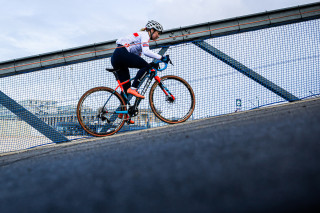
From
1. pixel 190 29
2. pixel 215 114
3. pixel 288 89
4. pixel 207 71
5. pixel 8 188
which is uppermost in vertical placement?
pixel 190 29

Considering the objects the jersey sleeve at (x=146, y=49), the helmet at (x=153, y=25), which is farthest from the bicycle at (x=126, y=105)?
the helmet at (x=153, y=25)

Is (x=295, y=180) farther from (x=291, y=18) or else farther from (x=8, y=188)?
(x=291, y=18)

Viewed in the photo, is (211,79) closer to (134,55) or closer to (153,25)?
(153,25)

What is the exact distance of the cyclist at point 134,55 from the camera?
361 centimetres

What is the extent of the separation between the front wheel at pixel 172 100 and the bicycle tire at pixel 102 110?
511mm

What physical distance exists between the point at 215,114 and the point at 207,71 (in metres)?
0.84

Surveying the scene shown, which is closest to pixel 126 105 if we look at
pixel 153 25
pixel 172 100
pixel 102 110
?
pixel 102 110

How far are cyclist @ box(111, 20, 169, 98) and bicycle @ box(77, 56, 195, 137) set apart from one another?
0.10 metres

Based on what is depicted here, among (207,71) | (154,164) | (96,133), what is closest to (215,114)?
(207,71)

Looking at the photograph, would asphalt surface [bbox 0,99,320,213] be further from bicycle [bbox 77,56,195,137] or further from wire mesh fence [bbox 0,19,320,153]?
wire mesh fence [bbox 0,19,320,153]

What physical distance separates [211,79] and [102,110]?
220cm

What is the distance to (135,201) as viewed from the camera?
0.67 m

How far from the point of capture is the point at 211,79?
4711mm

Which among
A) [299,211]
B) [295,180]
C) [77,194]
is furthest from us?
[77,194]
